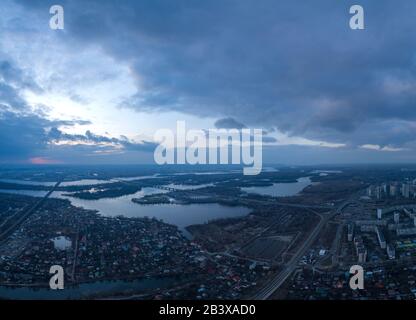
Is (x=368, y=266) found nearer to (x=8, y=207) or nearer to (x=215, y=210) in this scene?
(x=215, y=210)

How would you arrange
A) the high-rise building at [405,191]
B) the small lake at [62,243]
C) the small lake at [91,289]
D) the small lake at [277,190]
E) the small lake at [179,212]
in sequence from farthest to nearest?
the small lake at [277,190] → the high-rise building at [405,191] → the small lake at [179,212] → the small lake at [62,243] → the small lake at [91,289]

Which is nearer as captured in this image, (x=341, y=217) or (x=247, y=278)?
(x=247, y=278)

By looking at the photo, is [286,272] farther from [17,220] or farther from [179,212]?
[17,220]

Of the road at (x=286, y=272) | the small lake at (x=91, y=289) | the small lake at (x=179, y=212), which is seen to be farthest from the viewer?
the small lake at (x=179, y=212)

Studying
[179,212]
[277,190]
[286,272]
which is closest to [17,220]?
[179,212]

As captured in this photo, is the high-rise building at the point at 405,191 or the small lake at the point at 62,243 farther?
the high-rise building at the point at 405,191

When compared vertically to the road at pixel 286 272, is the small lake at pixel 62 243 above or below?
below

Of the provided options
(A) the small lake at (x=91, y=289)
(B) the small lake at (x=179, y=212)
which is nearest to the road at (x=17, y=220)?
(B) the small lake at (x=179, y=212)

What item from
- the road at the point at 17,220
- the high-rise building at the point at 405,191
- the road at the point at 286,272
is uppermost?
the high-rise building at the point at 405,191

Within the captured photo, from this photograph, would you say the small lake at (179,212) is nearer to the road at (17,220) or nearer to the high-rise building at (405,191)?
the road at (17,220)
